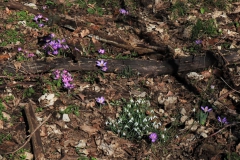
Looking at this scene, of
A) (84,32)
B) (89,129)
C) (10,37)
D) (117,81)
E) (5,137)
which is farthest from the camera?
(84,32)

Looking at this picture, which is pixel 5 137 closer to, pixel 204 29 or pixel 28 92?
pixel 28 92

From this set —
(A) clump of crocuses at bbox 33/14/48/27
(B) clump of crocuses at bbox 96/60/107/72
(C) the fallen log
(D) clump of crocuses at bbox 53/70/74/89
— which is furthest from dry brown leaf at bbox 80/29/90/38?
(D) clump of crocuses at bbox 53/70/74/89

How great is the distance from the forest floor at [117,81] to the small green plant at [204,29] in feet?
0.06

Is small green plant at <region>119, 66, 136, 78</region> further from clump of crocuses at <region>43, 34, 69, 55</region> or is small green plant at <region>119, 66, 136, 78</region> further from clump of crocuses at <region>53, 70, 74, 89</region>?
clump of crocuses at <region>43, 34, 69, 55</region>

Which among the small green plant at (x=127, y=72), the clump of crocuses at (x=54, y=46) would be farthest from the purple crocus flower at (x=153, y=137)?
the clump of crocuses at (x=54, y=46)

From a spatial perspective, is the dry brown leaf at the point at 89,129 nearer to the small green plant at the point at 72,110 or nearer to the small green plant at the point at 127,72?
the small green plant at the point at 72,110

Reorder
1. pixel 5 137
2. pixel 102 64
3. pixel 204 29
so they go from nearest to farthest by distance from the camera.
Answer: pixel 5 137
pixel 102 64
pixel 204 29

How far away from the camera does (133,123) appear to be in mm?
4395

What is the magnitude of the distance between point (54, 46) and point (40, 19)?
1.19 metres

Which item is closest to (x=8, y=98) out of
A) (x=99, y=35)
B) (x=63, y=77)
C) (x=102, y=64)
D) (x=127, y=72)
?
(x=63, y=77)

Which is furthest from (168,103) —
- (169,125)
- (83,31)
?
(83,31)

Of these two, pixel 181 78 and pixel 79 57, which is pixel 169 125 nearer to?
pixel 181 78

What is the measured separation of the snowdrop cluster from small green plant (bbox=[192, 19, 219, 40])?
219 cm

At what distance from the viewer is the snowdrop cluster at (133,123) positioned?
171 inches
